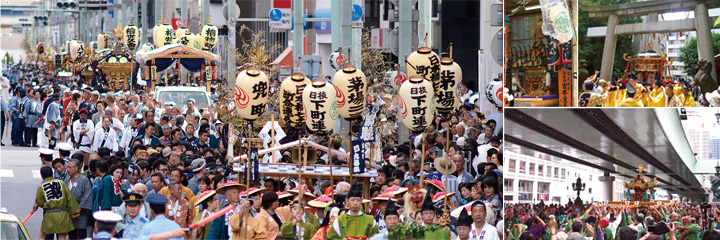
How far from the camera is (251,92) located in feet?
46.8

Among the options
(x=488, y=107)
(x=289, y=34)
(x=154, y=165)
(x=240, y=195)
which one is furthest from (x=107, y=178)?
(x=289, y=34)

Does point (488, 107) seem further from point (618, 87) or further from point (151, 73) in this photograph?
point (151, 73)

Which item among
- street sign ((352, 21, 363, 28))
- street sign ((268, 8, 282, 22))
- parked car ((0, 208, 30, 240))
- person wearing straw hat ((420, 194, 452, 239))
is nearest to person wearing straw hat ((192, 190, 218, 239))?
parked car ((0, 208, 30, 240))

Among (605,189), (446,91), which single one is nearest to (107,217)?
(605,189)

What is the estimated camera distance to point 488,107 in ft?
69.9

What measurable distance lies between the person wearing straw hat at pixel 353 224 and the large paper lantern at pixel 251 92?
3.62 meters

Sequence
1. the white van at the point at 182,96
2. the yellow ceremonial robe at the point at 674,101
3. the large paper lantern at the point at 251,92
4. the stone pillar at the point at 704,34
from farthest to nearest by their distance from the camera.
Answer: the white van at the point at 182,96 → the large paper lantern at the point at 251,92 → the yellow ceremonial robe at the point at 674,101 → the stone pillar at the point at 704,34

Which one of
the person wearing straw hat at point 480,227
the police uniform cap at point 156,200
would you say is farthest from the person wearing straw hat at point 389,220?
the police uniform cap at point 156,200

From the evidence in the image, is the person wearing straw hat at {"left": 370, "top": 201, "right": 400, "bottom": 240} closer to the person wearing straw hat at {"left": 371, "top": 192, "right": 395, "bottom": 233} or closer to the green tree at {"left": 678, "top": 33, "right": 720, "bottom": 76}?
the person wearing straw hat at {"left": 371, "top": 192, "right": 395, "bottom": 233}

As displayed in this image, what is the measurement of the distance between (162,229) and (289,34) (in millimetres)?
47293

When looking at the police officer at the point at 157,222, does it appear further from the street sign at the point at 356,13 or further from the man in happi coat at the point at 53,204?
the street sign at the point at 356,13

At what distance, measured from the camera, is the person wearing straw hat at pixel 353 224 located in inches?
429

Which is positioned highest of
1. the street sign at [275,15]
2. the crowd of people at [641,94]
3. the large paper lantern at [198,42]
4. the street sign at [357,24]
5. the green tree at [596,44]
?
the street sign at [275,15]

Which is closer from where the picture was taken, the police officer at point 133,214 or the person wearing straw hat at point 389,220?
the person wearing straw hat at point 389,220
